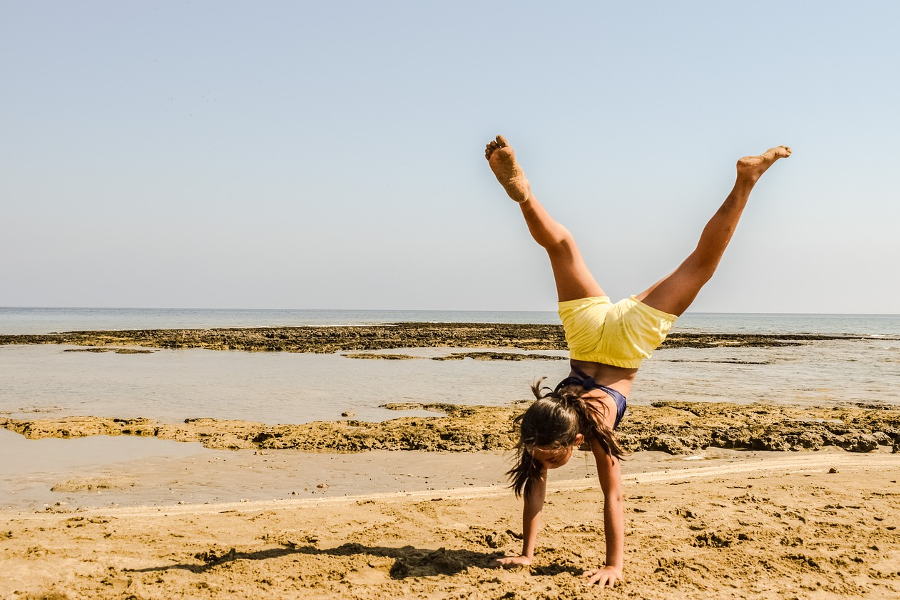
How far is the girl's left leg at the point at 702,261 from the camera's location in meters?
3.99

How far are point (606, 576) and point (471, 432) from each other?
5903 mm

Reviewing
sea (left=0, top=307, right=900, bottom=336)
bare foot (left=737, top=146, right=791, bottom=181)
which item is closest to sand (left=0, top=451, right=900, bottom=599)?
bare foot (left=737, top=146, right=791, bottom=181)

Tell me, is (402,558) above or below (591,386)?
below

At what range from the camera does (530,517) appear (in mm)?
4230

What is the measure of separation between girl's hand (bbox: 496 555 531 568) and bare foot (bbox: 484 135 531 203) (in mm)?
2295

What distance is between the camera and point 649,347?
3963mm

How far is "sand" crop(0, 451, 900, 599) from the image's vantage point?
3986 mm

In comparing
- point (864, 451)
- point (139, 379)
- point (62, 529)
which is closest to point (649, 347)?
point (62, 529)

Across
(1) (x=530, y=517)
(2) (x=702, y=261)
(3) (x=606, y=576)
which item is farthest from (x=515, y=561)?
(2) (x=702, y=261)

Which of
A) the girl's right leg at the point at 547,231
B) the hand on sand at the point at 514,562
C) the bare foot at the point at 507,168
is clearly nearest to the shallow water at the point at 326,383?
the hand on sand at the point at 514,562

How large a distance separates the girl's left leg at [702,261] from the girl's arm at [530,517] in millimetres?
1273

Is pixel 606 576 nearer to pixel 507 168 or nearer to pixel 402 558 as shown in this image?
pixel 402 558

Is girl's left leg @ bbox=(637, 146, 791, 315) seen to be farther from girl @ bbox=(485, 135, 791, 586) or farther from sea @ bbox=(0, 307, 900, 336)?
sea @ bbox=(0, 307, 900, 336)

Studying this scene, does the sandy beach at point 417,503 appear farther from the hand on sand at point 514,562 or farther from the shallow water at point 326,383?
the shallow water at point 326,383
